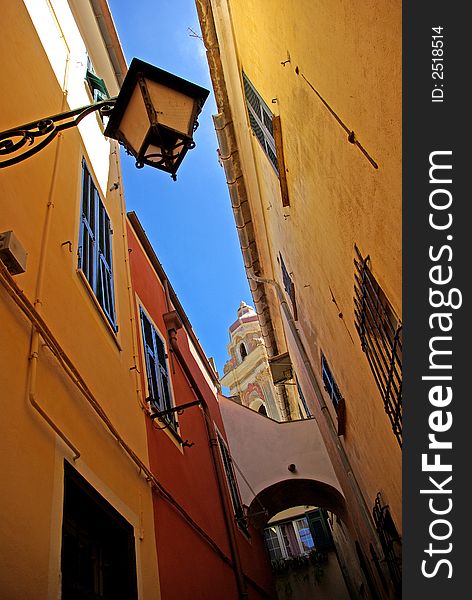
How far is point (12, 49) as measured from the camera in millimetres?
4711

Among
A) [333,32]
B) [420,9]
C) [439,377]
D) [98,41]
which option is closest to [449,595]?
[439,377]

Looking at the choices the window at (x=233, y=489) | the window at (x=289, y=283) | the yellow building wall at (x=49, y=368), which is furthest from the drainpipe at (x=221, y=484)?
the window at (x=289, y=283)

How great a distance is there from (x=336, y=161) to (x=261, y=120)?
468 centimetres

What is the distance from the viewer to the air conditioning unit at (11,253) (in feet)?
9.78

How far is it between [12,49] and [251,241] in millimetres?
10209

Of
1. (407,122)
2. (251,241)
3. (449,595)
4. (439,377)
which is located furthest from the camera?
(251,241)

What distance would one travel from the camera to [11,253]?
299 centimetres

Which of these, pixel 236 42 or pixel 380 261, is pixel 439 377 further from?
pixel 236 42

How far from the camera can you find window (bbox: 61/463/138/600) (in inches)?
130

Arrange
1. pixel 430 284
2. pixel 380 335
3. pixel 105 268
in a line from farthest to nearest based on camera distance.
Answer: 1. pixel 105 268
2. pixel 380 335
3. pixel 430 284

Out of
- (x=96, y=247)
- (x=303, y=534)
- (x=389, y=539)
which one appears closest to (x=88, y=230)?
(x=96, y=247)

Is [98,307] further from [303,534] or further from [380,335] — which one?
[303,534]

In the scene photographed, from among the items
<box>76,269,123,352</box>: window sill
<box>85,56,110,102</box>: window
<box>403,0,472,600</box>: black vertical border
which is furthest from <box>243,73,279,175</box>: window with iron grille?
<box>403,0,472,600</box>: black vertical border

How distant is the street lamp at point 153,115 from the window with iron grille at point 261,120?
4707 mm
